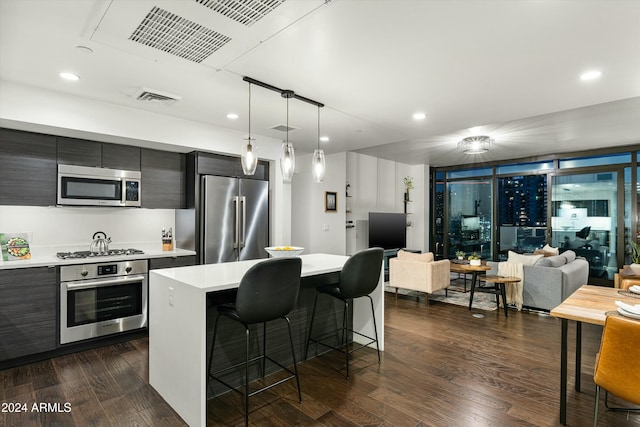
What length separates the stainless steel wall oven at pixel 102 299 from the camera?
3.32 m

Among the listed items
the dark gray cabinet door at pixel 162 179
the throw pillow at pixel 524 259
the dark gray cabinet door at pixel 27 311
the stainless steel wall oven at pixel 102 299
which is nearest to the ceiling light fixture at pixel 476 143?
the throw pillow at pixel 524 259

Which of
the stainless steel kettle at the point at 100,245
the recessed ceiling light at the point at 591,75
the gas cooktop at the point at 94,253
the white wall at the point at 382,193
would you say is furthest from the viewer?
the white wall at the point at 382,193

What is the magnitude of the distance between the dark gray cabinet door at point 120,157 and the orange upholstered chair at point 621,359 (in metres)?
4.52

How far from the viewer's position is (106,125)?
3.50 metres

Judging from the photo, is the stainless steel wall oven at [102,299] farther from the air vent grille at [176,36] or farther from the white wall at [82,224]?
the air vent grille at [176,36]

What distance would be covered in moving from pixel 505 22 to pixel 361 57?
926mm

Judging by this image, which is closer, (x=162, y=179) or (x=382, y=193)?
(x=162, y=179)

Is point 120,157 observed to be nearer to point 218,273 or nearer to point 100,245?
point 100,245

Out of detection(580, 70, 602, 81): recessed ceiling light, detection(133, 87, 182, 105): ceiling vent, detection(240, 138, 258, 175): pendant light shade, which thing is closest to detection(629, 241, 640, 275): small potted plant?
detection(580, 70, 602, 81): recessed ceiling light

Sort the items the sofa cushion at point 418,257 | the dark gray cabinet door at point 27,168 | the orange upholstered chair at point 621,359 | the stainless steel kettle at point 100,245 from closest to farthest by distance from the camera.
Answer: the orange upholstered chair at point 621,359 < the dark gray cabinet door at point 27,168 < the stainless steel kettle at point 100,245 < the sofa cushion at point 418,257

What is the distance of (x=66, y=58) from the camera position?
8.33 ft

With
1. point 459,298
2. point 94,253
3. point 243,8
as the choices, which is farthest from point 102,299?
point 459,298

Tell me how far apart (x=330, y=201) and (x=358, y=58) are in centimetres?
390

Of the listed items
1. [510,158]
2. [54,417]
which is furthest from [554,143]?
[54,417]
